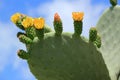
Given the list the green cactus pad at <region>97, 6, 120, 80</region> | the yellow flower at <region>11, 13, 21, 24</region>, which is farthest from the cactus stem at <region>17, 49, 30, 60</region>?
the green cactus pad at <region>97, 6, 120, 80</region>

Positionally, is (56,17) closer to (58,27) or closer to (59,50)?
(58,27)

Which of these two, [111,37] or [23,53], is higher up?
[111,37]

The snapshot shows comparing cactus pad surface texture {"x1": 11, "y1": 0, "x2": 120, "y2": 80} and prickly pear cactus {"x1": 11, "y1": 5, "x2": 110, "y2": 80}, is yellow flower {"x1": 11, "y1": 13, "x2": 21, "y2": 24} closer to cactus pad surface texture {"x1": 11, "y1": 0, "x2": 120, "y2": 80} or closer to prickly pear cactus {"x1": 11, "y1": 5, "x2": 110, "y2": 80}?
cactus pad surface texture {"x1": 11, "y1": 0, "x2": 120, "y2": 80}

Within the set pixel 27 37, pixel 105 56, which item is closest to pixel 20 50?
pixel 27 37

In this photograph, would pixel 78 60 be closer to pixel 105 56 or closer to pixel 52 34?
pixel 52 34

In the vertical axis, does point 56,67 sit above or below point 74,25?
below

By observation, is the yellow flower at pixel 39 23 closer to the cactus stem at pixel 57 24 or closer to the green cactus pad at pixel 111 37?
the cactus stem at pixel 57 24

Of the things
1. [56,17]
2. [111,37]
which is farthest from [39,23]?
[111,37]
